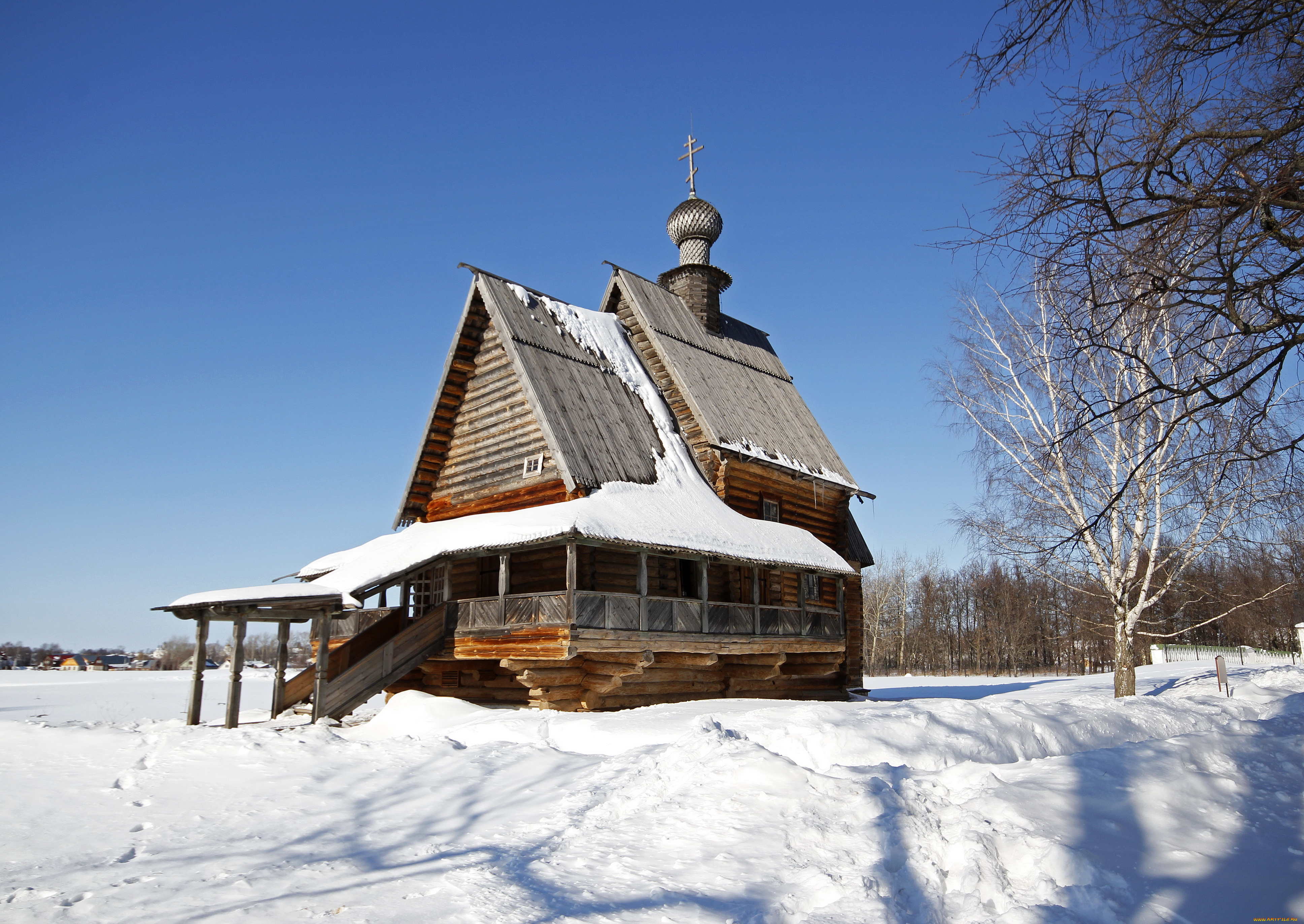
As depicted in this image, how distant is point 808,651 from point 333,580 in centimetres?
1077

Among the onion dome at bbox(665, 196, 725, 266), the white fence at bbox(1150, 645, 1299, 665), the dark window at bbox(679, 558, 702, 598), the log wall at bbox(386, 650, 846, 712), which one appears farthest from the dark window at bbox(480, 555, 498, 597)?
the white fence at bbox(1150, 645, 1299, 665)

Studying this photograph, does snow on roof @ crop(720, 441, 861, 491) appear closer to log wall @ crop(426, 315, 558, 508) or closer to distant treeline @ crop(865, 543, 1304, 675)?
log wall @ crop(426, 315, 558, 508)

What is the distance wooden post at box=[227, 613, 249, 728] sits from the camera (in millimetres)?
13461

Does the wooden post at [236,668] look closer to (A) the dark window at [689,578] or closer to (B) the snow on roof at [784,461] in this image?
(A) the dark window at [689,578]

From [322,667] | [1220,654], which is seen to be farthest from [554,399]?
[1220,654]

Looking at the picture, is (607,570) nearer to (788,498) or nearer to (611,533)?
(611,533)

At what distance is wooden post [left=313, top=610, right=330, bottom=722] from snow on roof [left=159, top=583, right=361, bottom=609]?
0.48 meters

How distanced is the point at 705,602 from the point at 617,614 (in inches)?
91.9

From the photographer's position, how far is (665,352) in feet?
71.9

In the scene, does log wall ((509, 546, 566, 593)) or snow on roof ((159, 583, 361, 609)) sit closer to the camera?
snow on roof ((159, 583, 361, 609))

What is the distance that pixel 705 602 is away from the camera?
1684cm

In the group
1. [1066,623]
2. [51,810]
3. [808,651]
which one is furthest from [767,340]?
[1066,623]

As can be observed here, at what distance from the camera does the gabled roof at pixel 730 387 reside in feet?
69.6

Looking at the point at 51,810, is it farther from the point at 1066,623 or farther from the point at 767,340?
the point at 1066,623
